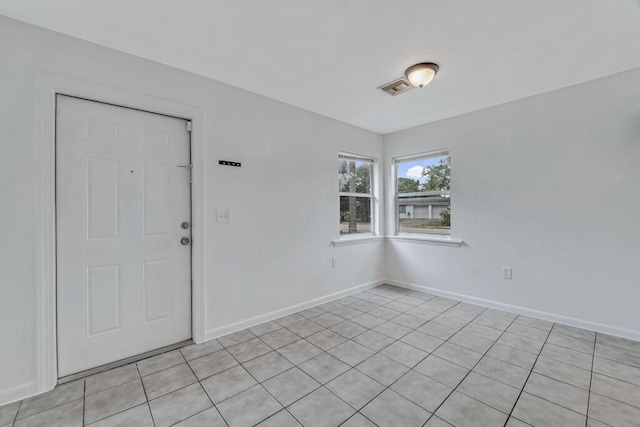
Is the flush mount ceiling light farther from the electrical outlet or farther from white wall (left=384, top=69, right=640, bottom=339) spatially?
the electrical outlet

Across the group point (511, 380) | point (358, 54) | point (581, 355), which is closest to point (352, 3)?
point (358, 54)

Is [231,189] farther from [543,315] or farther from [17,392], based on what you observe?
[543,315]

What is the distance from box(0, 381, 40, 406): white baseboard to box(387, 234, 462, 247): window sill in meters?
4.01

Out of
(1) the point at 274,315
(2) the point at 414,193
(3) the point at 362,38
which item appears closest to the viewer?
(3) the point at 362,38

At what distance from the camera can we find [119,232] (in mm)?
2160

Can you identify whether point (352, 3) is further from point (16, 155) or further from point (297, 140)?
point (16, 155)

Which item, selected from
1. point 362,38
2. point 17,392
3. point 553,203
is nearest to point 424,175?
point 553,203

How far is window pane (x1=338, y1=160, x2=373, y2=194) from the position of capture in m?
3.95

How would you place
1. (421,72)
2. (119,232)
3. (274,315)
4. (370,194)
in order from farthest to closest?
(370,194)
(274,315)
(421,72)
(119,232)

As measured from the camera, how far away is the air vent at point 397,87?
8.63 ft

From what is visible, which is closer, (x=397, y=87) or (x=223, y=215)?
(x=223, y=215)

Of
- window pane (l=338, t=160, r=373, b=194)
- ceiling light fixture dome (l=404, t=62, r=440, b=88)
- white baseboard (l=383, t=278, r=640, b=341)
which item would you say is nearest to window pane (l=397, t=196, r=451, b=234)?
window pane (l=338, t=160, r=373, b=194)

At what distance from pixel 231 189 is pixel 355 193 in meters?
2.03

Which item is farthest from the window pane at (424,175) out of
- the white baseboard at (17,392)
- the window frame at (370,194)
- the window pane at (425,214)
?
the white baseboard at (17,392)
